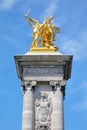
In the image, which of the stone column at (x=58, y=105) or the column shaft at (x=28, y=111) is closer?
the column shaft at (x=28, y=111)

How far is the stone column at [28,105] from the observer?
31250 millimetres

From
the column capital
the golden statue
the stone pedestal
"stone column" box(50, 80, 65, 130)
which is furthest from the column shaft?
the golden statue

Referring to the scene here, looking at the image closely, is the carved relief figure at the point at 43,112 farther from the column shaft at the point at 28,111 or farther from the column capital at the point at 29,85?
the column capital at the point at 29,85

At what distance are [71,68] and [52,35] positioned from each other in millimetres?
3207

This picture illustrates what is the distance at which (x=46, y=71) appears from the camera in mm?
32750

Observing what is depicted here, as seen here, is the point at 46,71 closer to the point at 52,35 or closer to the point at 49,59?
the point at 49,59

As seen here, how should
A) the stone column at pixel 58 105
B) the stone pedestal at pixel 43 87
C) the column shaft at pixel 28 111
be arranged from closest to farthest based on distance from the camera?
the column shaft at pixel 28 111 → the stone column at pixel 58 105 → the stone pedestal at pixel 43 87

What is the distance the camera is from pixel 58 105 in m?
31.9

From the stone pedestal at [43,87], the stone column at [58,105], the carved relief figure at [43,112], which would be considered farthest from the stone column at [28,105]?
the stone column at [58,105]

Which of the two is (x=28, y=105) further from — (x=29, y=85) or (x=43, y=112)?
(x=29, y=85)

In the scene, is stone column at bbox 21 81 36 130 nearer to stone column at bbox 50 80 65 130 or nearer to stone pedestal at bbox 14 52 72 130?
stone pedestal at bbox 14 52 72 130

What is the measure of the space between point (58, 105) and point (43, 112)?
113 cm

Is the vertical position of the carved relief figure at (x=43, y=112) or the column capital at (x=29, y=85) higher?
the column capital at (x=29, y=85)

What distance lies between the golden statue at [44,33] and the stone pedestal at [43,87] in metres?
1.33
